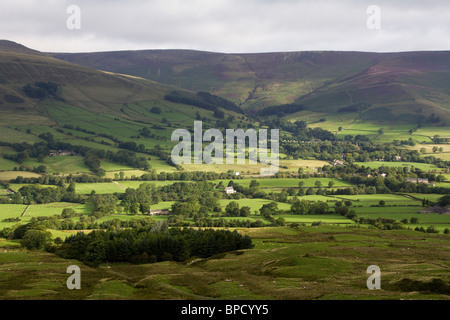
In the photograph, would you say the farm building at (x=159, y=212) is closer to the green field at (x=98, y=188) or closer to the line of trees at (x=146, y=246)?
the green field at (x=98, y=188)

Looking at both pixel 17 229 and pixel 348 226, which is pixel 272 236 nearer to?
pixel 348 226

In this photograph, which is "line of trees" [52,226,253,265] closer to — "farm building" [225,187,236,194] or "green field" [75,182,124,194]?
"green field" [75,182,124,194]

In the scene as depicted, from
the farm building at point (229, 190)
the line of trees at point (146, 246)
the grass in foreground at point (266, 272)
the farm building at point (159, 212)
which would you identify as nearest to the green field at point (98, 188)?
the farm building at point (159, 212)

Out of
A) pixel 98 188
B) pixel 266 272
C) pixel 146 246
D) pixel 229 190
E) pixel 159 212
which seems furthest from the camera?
pixel 229 190

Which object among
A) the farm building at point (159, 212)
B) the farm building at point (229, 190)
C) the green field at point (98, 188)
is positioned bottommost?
the farm building at point (159, 212)

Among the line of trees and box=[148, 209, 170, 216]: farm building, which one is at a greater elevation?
the line of trees

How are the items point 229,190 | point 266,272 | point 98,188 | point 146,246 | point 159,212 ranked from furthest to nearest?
point 229,190 < point 98,188 < point 159,212 < point 146,246 < point 266,272

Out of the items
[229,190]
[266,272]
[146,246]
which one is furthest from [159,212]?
[266,272]

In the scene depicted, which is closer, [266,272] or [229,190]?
[266,272]

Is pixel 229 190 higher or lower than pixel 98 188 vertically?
lower

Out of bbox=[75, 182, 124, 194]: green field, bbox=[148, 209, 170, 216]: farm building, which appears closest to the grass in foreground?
bbox=[148, 209, 170, 216]: farm building

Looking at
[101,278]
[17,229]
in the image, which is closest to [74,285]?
[101,278]

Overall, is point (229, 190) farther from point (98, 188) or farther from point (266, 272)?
point (266, 272)
